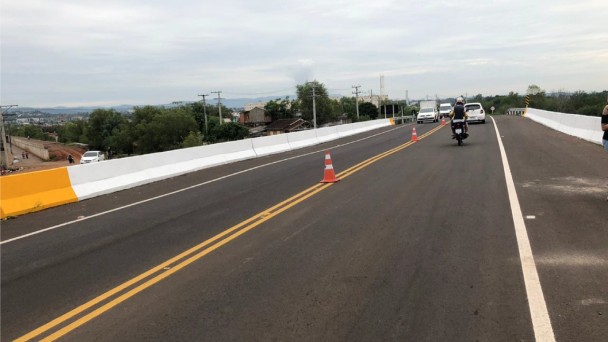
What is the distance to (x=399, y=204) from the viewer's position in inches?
360

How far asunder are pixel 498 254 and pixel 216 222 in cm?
470

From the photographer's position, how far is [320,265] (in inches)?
232

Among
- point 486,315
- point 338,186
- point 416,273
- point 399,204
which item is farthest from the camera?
point 338,186

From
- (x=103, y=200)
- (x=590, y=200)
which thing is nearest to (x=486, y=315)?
(x=590, y=200)

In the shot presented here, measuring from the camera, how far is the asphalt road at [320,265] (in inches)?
171

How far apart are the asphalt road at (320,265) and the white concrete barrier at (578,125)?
30.7 feet

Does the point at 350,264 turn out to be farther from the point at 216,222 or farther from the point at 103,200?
the point at 103,200

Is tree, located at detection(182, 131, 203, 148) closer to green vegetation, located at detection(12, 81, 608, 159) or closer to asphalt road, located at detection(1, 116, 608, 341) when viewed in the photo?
green vegetation, located at detection(12, 81, 608, 159)

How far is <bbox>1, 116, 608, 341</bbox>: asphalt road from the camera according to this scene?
4.34 meters

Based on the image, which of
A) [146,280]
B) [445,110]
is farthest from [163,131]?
[146,280]

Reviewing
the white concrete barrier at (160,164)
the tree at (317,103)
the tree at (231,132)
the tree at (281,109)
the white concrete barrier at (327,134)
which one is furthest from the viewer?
the tree at (281,109)

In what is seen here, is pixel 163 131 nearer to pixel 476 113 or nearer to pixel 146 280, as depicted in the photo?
pixel 476 113

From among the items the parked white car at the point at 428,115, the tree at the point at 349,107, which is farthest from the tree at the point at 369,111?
the parked white car at the point at 428,115

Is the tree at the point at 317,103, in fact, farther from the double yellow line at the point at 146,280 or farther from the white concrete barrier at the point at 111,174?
the double yellow line at the point at 146,280
